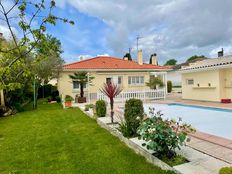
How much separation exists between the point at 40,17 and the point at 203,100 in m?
18.2

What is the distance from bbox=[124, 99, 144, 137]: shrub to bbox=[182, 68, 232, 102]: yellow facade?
41.4ft

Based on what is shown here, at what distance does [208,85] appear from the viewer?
1859 cm

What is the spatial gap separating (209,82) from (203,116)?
21.4 ft

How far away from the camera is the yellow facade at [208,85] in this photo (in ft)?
57.0

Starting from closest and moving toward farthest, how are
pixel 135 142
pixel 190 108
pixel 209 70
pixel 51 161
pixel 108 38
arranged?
1. pixel 51 161
2. pixel 135 142
3. pixel 190 108
4. pixel 209 70
5. pixel 108 38

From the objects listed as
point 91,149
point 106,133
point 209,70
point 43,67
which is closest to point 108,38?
point 43,67

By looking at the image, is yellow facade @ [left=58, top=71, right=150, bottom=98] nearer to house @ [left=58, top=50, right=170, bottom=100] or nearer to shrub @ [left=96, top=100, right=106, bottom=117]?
house @ [left=58, top=50, right=170, bottom=100]

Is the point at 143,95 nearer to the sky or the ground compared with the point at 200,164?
nearer to the sky

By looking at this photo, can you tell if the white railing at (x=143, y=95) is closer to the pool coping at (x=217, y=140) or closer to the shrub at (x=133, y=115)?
the shrub at (x=133, y=115)

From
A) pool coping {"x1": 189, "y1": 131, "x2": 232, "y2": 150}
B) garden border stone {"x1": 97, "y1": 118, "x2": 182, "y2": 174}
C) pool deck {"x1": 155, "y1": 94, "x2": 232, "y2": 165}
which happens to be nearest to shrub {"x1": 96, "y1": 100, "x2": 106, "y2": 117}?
garden border stone {"x1": 97, "y1": 118, "x2": 182, "y2": 174}

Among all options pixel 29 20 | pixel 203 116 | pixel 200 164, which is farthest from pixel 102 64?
pixel 200 164

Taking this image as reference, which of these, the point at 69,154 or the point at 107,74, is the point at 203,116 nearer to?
the point at 69,154

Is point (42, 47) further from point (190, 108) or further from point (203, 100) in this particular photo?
point (203, 100)

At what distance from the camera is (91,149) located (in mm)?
6957
